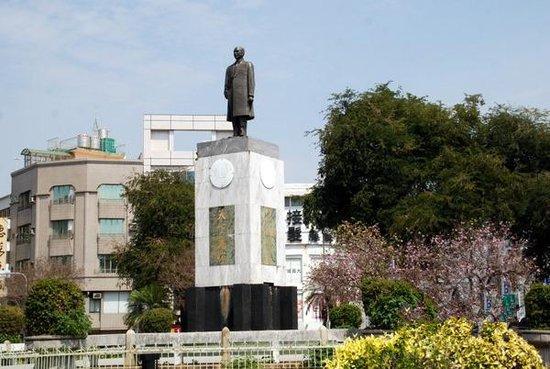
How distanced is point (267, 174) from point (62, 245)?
4634 centimetres

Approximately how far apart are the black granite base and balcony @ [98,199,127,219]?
4456cm

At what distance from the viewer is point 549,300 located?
89.6 ft

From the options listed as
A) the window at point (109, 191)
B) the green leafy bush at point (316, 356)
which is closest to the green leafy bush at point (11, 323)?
the green leafy bush at point (316, 356)

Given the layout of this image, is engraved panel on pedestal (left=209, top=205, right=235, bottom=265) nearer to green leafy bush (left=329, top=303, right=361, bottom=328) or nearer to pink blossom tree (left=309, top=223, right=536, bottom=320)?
green leafy bush (left=329, top=303, right=361, bottom=328)

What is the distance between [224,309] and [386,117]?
71.4 feet

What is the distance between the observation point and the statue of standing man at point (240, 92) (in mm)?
27438

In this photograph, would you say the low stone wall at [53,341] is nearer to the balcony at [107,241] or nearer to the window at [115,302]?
the balcony at [107,241]

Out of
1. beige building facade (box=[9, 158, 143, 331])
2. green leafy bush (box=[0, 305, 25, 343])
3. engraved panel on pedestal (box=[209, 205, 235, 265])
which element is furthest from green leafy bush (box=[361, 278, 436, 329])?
beige building facade (box=[9, 158, 143, 331])

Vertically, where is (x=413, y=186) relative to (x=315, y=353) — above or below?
above

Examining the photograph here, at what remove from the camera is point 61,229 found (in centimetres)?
7038

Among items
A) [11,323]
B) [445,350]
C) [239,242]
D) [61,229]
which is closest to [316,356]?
[239,242]

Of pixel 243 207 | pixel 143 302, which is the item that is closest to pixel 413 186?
pixel 143 302

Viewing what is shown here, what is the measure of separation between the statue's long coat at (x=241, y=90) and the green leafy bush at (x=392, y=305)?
6769mm

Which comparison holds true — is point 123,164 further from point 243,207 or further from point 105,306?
point 243,207
